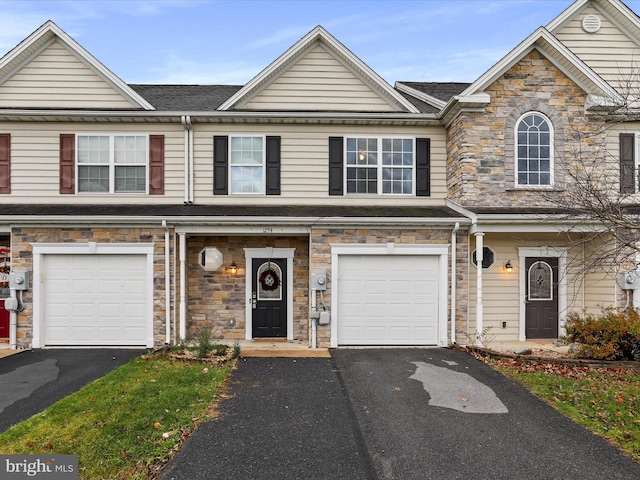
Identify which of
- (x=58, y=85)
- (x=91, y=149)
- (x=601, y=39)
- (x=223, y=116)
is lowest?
(x=91, y=149)

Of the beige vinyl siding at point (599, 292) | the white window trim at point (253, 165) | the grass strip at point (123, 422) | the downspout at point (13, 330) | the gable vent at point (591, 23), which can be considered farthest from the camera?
the gable vent at point (591, 23)

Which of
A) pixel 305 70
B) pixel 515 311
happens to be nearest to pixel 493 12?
pixel 305 70

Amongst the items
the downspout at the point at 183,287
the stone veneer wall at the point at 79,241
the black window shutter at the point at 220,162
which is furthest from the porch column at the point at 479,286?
the stone veneer wall at the point at 79,241

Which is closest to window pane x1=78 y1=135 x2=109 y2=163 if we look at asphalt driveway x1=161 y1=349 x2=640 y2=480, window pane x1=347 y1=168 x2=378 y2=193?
window pane x1=347 y1=168 x2=378 y2=193

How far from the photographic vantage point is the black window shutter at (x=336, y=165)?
35.4 ft

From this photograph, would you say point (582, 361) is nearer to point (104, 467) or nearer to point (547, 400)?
point (547, 400)

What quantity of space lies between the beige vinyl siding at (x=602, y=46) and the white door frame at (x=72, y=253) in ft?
41.0

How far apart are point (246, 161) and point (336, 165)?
242cm

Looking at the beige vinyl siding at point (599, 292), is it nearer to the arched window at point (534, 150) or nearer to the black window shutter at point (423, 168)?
the arched window at point (534, 150)

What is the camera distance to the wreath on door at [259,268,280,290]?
10.6m

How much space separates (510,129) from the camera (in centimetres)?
1004

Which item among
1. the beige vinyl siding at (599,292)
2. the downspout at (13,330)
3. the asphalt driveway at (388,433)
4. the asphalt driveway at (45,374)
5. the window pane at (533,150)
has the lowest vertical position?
the asphalt driveway at (45,374)

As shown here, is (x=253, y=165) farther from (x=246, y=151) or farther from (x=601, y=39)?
(x=601, y=39)

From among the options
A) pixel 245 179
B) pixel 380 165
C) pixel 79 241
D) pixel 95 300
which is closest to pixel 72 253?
pixel 79 241
